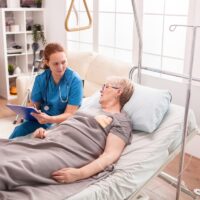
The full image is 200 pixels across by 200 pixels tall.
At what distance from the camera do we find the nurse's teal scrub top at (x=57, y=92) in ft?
7.12

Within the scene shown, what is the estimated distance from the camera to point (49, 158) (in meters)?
1.56

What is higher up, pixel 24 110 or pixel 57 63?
pixel 57 63

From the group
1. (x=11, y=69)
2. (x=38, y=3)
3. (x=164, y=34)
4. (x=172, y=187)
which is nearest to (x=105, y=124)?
(x=172, y=187)

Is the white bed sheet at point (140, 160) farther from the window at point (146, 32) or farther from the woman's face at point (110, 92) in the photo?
the window at point (146, 32)

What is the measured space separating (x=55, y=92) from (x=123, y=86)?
1.78 ft

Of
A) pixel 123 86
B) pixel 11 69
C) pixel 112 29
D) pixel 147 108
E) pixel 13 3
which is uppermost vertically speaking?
pixel 13 3

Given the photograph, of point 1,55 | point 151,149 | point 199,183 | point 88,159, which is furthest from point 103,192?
point 1,55

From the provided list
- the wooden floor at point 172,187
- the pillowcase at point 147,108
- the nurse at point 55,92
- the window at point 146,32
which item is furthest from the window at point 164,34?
the nurse at point 55,92

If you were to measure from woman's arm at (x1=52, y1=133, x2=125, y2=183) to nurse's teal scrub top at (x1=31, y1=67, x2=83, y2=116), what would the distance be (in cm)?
56

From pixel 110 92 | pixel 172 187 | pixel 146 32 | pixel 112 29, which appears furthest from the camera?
pixel 112 29

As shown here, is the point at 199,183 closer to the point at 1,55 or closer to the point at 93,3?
the point at 93,3

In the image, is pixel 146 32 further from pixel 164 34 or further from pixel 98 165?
pixel 98 165

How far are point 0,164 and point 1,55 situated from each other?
3243mm

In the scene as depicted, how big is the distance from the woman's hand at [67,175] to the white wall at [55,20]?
3.19m
